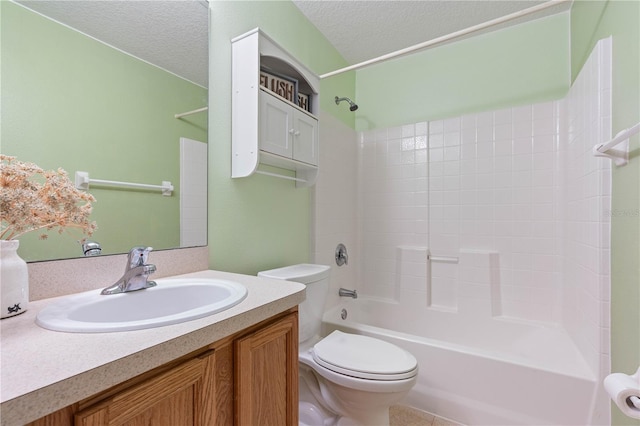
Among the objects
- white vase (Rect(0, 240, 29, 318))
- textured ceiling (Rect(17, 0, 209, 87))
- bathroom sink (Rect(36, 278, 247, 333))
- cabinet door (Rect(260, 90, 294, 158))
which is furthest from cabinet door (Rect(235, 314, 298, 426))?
textured ceiling (Rect(17, 0, 209, 87))

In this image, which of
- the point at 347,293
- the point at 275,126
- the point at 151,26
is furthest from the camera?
the point at 347,293

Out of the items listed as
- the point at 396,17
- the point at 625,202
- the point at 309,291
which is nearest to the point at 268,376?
the point at 309,291

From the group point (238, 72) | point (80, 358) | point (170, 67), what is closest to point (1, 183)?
point (80, 358)

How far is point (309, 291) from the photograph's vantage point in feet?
4.41

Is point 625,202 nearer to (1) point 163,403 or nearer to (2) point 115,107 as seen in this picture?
(1) point 163,403

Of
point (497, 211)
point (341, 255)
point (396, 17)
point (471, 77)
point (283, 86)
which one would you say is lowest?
point (341, 255)

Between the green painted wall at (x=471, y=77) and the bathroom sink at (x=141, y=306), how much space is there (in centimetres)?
202

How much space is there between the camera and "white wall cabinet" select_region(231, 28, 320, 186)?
1.22 metres

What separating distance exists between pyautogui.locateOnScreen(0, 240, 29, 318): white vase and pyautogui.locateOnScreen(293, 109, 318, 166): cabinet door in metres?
1.06

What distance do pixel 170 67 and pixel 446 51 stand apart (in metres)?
2.02

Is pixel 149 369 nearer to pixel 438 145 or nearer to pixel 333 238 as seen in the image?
pixel 333 238

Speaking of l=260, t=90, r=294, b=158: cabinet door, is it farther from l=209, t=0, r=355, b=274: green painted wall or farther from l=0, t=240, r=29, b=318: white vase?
l=0, t=240, r=29, b=318: white vase

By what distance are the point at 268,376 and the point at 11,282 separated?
632mm

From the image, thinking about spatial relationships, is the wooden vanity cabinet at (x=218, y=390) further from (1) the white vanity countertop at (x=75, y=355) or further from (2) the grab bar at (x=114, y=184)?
(2) the grab bar at (x=114, y=184)
